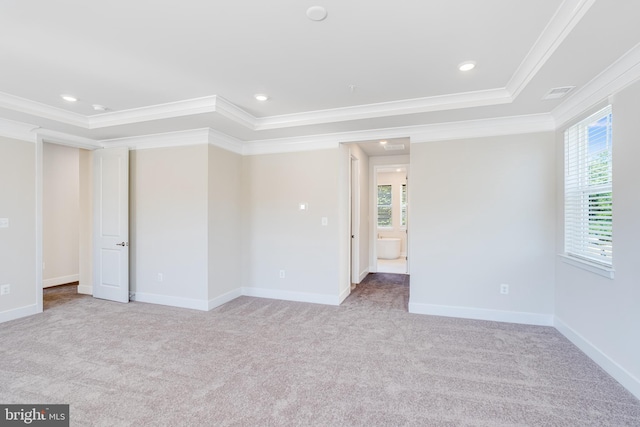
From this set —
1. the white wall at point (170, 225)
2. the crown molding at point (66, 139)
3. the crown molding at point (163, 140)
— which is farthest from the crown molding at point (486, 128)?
the crown molding at point (66, 139)

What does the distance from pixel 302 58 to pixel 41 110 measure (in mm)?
3166

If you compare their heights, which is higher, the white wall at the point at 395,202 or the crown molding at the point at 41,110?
the crown molding at the point at 41,110

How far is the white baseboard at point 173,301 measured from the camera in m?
4.25

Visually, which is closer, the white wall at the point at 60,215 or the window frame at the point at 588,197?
the window frame at the point at 588,197

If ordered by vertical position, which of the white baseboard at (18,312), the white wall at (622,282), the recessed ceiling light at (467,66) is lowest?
the white baseboard at (18,312)

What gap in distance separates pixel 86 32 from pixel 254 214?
10.1ft

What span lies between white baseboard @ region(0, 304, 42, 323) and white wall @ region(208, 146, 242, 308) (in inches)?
86.1

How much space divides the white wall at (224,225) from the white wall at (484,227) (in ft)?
8.42

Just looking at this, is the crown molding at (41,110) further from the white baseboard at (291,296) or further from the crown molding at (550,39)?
the crown molding at (550,39)

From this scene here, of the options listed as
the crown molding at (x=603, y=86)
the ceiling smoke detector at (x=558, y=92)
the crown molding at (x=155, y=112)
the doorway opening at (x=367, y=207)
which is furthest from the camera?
the doorway opening at (x=367, y=207)

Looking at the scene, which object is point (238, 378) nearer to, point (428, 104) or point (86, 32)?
point (86, 32)

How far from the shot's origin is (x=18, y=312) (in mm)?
3914

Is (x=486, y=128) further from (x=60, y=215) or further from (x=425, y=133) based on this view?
(x=60, y=215)

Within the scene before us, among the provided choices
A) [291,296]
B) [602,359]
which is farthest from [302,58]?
[602,359]
